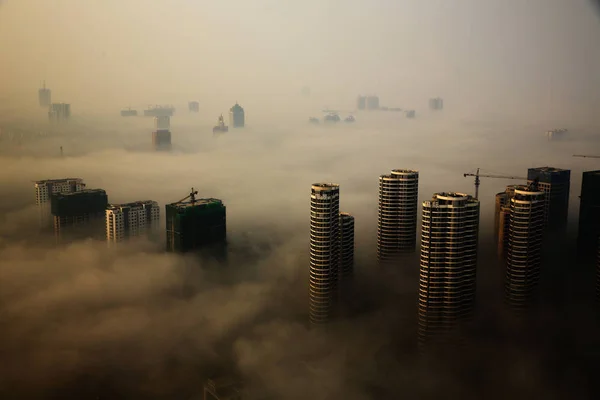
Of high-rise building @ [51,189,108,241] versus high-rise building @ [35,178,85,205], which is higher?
high-rise building @ [35,178,85,205]

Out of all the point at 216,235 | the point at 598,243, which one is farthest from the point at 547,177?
the point at 216,235

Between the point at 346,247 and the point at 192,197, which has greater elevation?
the point at 192,197

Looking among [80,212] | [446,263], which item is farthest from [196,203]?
[446,263]

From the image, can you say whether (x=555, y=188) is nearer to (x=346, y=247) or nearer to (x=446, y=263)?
(x=446, y=263)

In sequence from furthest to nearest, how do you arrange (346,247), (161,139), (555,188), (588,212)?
1. (161,139)
2. (555,188)
3. (588,212)
4. (346,247)

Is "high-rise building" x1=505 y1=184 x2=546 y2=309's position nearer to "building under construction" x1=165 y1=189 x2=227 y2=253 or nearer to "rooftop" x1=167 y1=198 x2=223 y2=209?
"building under construction" x1=165 y1=189 x2=227 y2=253

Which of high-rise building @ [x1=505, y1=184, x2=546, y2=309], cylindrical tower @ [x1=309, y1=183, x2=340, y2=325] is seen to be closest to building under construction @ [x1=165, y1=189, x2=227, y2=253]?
cylindrical tower @ [x1=309, y1=183, x2=340, y2=325]

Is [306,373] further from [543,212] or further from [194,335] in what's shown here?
[543,212]
